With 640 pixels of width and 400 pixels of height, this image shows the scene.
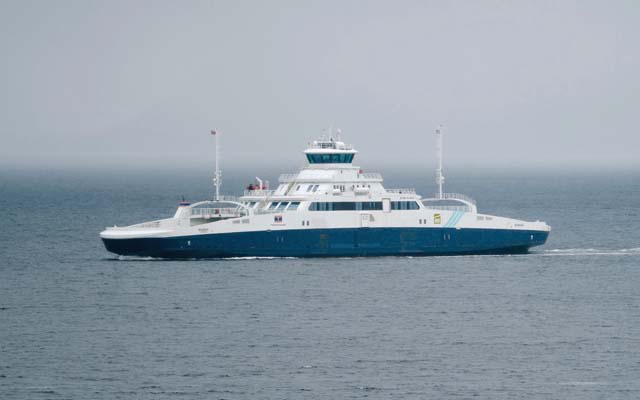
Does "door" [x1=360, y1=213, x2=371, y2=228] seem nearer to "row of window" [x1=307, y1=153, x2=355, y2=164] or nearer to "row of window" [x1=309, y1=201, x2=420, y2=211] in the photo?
"row of window" [x1=309, y1=201, x2=420, y2=211]

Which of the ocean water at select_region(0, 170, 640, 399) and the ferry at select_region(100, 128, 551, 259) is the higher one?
the ferry at select_region(100, 128, 551, 259)

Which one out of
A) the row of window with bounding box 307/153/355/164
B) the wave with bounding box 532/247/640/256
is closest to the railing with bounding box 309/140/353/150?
the row of window with bounding box 307/153/355/164

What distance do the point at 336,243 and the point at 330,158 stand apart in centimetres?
758

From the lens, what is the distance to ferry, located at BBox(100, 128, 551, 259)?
84438 mm

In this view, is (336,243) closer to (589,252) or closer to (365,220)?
(365,220)

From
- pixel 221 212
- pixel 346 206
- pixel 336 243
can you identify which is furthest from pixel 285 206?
pixel 221 212

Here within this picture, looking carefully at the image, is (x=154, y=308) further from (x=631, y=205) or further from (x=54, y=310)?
(x=631, y=205)

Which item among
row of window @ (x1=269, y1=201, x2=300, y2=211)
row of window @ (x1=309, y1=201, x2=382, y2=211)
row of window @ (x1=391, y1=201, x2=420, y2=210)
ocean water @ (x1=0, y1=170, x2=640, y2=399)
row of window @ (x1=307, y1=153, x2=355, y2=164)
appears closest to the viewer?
ocean water @ (x1=0, y1=170, x2=640, y2=399)

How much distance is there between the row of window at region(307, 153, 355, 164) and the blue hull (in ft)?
22.4

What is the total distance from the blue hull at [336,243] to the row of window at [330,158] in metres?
6.82

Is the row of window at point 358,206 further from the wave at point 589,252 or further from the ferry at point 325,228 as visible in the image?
the wave at point 589,252

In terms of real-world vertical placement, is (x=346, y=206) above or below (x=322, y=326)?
above

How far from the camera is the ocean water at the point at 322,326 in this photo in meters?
51.7

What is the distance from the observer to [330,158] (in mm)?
90250
